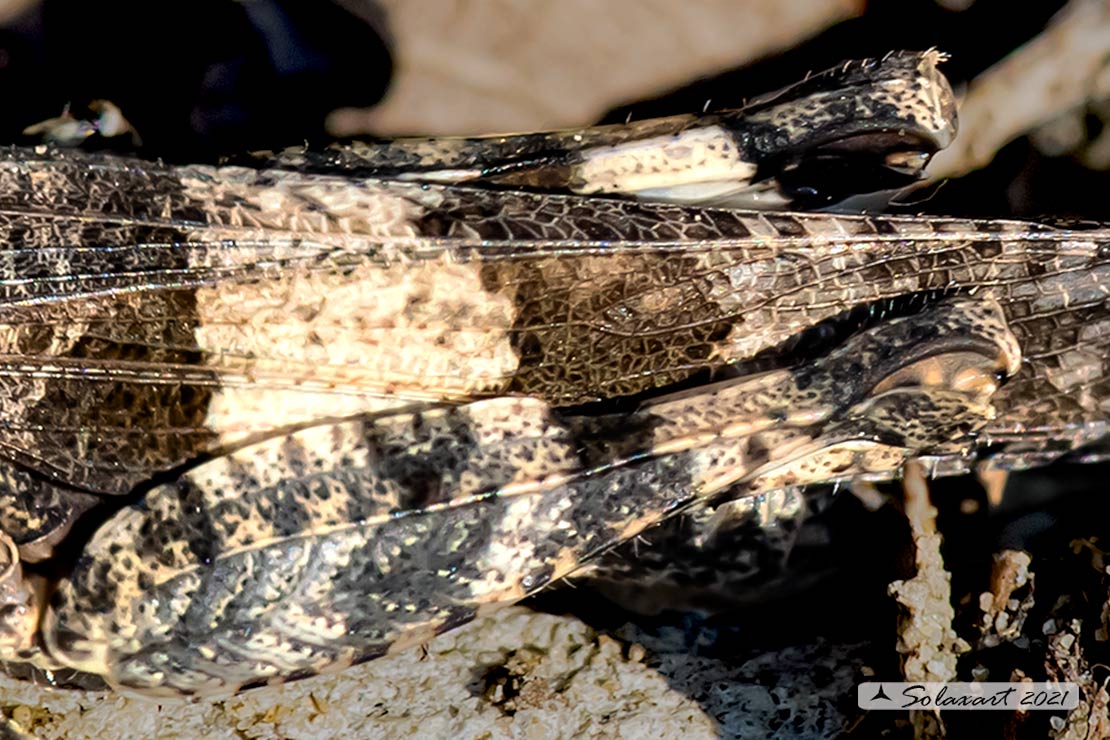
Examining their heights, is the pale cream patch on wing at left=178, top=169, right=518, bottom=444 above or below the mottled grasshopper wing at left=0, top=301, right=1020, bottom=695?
above

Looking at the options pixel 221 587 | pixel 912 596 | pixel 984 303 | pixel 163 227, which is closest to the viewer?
pixel 221 587

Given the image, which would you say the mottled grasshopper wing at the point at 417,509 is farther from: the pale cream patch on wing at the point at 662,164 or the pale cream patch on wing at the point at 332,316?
the pale cream patch on wing at the point at 662,164

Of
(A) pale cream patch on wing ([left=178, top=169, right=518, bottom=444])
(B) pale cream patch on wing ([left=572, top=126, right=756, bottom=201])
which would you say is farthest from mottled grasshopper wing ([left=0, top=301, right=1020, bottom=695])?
(B) pale cream patch on wing ([left=572, top=126, right=756, bottom=201])

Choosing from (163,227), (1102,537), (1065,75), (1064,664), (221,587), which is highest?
(1065,75)

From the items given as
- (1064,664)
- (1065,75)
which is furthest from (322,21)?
(1064,664)

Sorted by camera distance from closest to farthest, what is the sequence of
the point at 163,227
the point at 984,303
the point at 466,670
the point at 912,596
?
1. the point at 163,227
2. the point at 984,303
3. the point at 912,596
4. the point at 466,670

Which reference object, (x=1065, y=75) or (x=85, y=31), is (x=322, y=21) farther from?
(x=1065, y=75)

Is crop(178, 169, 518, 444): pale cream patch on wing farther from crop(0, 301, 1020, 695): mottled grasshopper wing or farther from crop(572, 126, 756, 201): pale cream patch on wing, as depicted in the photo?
crop(572, 126, 756, 201): pale cream patch on wing

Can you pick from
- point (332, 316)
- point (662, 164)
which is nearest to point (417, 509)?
point (332, 316)

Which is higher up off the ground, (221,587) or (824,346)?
(824,346)
